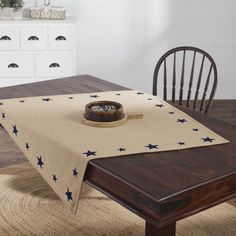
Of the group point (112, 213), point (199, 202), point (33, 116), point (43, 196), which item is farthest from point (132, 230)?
point (199, 202)

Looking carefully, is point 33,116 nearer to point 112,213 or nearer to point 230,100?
point 112,213

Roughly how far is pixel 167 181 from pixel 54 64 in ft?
10.3

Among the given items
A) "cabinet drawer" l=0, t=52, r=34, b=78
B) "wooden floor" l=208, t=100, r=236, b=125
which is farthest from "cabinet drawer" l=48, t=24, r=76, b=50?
"wooden floor" l=208, t=100, r=236, b=125

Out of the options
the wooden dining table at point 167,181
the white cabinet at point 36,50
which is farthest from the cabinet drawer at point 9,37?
the wooden dining table at point 167,181

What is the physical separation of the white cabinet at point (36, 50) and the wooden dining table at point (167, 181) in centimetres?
279

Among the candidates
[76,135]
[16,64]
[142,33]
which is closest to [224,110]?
[142,33]

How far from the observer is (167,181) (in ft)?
6.52

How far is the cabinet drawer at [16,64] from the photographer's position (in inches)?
193

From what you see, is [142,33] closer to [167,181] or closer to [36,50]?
[36,50]

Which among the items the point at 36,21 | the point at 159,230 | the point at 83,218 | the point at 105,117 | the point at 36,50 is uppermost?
the point at 36,21

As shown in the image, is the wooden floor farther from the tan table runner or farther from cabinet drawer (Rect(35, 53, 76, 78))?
the tan table runner

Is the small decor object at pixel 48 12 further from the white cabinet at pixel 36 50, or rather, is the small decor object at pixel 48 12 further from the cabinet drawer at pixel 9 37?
the cabinet drawer at pixel 9 37

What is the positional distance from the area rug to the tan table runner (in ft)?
2.42

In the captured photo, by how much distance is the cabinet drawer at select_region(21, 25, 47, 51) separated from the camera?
4844 mm
